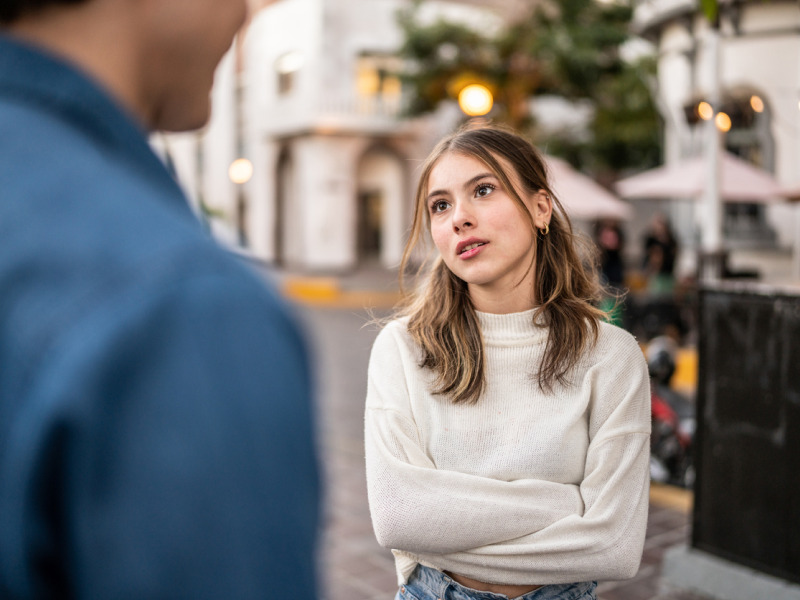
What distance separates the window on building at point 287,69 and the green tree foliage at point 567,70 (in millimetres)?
6164

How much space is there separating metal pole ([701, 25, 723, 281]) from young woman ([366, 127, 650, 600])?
6622mm

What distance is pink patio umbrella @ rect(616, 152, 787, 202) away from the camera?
10234 mm

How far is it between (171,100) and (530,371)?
1.28 m

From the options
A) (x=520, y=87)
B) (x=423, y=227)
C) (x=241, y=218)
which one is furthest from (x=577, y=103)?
(x=423, y=227)

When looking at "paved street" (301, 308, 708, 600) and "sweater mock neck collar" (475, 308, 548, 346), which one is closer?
"sweater mock neck collar" (475, 308, 548, 346)

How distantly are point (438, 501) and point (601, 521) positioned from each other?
0.34 metres

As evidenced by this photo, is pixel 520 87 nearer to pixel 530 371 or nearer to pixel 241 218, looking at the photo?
pixel 241 218

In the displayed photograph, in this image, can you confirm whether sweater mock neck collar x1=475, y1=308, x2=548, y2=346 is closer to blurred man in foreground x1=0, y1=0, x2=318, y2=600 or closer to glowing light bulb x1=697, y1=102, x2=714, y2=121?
blurred man in foreground x1=0, y1=0, x2=318, y2=600

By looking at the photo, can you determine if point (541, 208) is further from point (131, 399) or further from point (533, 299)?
point (131, 399)

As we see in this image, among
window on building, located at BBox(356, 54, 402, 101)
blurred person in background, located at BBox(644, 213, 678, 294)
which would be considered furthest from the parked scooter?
window on building, located at BBox(356, 54, 402, 101)

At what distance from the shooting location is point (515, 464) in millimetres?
1763

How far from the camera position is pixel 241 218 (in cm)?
3069

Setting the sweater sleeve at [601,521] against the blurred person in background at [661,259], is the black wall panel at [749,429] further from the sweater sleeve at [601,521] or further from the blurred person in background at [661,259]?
the blurred person in background at [661,259]

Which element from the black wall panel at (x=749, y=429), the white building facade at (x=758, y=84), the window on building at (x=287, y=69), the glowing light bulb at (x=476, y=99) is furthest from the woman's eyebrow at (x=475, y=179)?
the window on building at (x=287, y=69)
